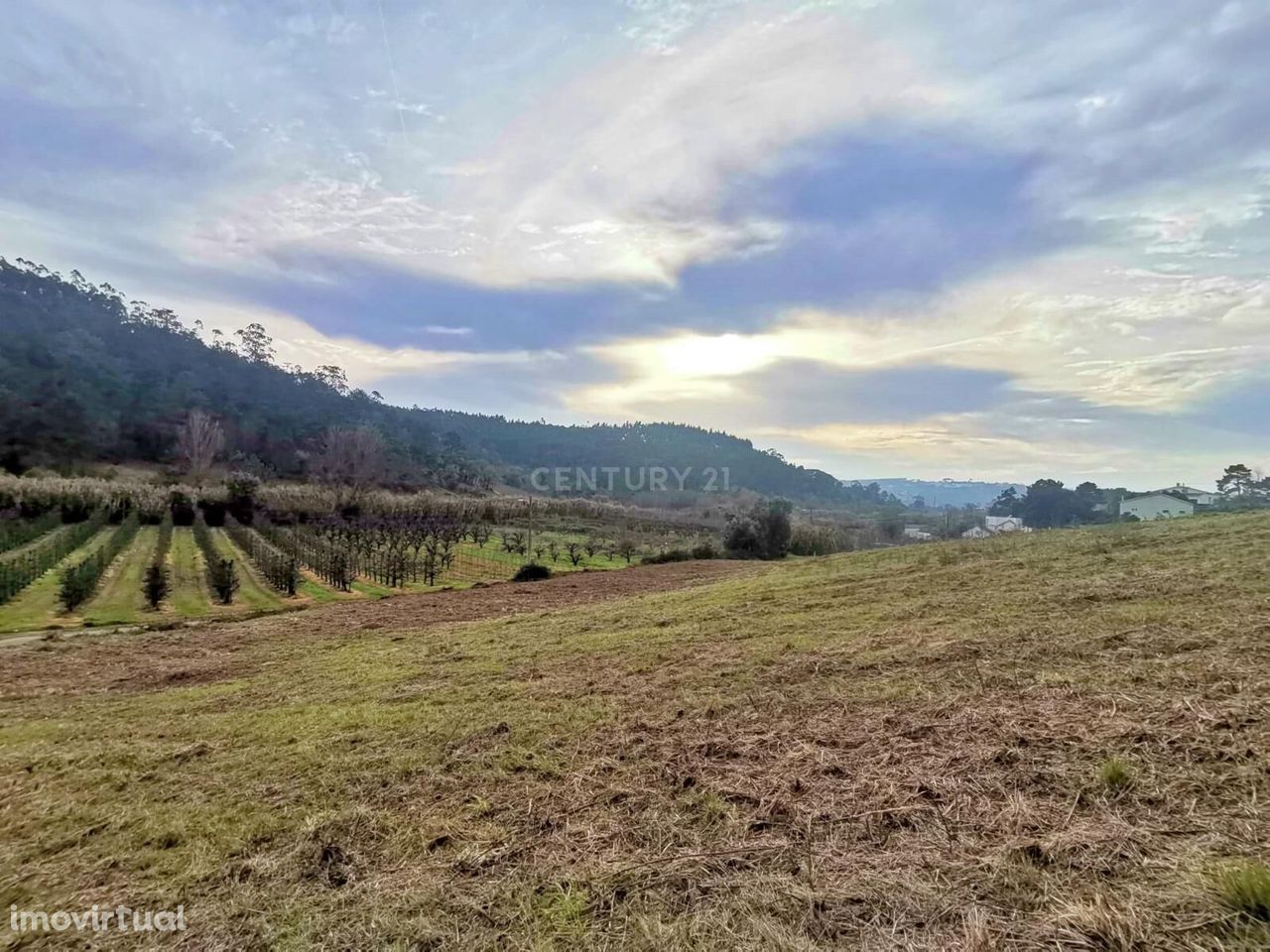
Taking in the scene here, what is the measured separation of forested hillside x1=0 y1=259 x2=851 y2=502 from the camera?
6375cm

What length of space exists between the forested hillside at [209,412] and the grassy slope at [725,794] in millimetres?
65899

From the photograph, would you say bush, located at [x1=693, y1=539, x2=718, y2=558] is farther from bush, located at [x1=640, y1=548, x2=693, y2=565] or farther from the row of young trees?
the row of young trees

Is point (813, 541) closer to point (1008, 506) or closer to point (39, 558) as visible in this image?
point (1008, 506)

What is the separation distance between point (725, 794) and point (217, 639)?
13288 mm

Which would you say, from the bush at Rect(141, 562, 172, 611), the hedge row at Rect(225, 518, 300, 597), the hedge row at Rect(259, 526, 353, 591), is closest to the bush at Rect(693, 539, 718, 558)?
the hedge row at Rect(259, 526, 353, 591)

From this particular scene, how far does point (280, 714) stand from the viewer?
18.4 ft

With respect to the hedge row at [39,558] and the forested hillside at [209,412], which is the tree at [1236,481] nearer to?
the hedge row at [39,558]

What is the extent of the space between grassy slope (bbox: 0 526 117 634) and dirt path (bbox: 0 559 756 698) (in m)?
1.60

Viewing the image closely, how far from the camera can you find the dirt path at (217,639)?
8.75 metres

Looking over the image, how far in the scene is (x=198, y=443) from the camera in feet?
204

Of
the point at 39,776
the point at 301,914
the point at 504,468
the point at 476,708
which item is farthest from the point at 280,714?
the point at 504,468

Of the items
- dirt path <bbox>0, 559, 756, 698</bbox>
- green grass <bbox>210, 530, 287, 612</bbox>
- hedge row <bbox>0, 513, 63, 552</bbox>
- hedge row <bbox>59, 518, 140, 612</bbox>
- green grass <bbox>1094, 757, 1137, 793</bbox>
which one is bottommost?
green grass <bbox>210, 530, 287, 612</bbox>

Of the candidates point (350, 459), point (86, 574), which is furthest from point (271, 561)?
point (350, 459)

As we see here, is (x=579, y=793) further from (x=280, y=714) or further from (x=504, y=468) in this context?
(x=504, y=468)
